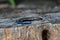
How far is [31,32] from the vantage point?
2.76 ft

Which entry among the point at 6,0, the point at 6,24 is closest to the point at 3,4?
the point at 6,0

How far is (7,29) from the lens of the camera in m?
0.84

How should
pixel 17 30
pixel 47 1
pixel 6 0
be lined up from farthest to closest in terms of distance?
pixel 6 0
pixel 47 1
pixel 17 30

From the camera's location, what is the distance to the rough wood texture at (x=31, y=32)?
84cm

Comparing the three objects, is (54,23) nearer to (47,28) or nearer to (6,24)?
(47,28)

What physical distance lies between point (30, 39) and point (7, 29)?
11cm

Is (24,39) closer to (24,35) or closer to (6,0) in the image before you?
(24,35)

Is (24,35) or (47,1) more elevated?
(47,1)

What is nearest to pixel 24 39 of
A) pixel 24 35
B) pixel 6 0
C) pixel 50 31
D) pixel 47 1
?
pixel 24 35

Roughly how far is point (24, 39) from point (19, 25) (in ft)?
0.23

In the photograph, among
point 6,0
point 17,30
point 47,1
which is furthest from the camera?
point 6,0

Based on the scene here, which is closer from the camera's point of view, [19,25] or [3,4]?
[19,25]

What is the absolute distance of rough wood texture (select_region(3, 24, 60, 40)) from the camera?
0.84 metres

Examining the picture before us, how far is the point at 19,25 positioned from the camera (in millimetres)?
861
